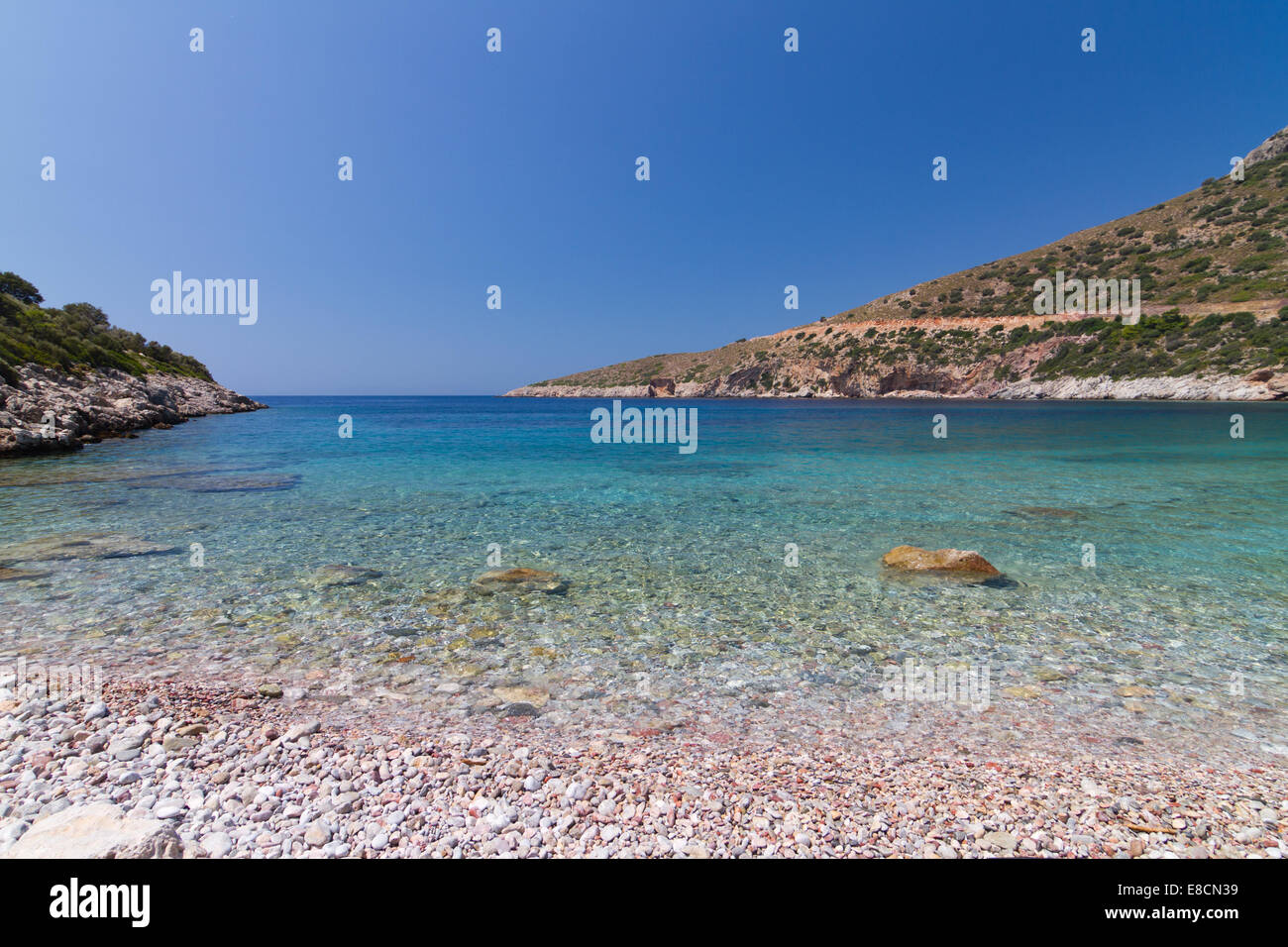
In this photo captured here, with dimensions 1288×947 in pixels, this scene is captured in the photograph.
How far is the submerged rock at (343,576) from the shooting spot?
369 inches

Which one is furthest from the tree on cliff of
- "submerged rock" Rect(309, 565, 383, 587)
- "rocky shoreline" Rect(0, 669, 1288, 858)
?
"rocky shoreline" Rect(0, 669, 1288, 858)

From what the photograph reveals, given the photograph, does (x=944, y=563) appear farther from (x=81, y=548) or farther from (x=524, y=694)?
(x=81, y=548)

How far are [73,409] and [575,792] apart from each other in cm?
3917

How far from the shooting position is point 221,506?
1587 cm

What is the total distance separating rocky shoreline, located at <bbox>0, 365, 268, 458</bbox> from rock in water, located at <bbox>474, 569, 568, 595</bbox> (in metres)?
26.4

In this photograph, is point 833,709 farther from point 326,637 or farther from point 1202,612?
point 1202,612

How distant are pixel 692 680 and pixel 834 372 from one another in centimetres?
11516

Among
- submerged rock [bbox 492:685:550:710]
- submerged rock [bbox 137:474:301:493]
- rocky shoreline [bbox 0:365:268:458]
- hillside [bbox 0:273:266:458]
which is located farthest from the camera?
hillside [bbox 0:273:266:458]

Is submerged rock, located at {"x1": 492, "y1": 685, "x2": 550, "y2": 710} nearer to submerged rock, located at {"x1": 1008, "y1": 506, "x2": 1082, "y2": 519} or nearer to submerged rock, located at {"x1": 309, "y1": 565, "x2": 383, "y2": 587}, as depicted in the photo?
submerged rock, located at {"x1": 309, "y1": 565, "x2": 383, "y2": 587}

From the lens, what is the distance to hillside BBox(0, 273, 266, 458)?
2589 cm

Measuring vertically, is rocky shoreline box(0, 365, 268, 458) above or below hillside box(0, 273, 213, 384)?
below

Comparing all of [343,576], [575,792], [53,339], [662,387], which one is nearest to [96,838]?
[575,792]

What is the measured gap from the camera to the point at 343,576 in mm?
9758

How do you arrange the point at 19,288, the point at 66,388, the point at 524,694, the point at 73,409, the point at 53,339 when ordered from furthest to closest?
the point at 19,288, the point at 53,339, the point at 66,388, the point at 73,409, the point at 524,694
